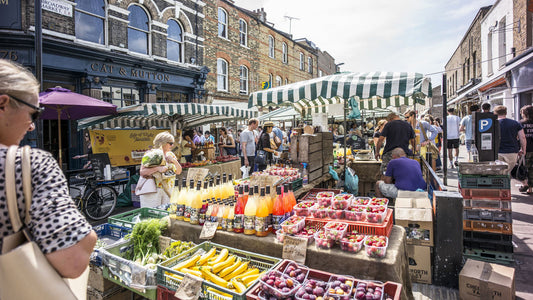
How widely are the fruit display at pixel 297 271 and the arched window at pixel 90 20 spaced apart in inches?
472

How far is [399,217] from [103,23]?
12.6 m

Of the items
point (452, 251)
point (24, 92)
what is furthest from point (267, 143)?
point (24, 92)

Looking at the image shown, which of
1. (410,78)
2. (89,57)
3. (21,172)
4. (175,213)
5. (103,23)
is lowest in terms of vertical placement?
(175,213)

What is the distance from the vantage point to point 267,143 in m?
7.98

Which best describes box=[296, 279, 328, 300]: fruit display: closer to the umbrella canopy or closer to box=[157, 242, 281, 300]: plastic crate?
box=[157, 242, 281, 300]: plastic crate

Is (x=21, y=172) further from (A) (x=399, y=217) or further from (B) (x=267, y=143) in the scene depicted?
(B) (x=267, y=143)

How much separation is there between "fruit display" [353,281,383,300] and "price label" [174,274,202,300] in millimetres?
1149

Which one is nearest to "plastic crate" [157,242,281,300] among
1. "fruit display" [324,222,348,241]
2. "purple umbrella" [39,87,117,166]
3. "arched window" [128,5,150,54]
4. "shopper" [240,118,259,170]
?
"fruit display" [324,222,348,241]

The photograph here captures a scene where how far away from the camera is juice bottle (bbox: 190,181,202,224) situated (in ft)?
10.2

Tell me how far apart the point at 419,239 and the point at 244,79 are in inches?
682

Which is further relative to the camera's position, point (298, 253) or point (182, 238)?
point (182, 238)

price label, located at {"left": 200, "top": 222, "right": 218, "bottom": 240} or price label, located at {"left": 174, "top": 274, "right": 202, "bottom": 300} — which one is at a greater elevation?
price label, located at {"left": 200, "top": 222, "right": 218, "bottom": 240}

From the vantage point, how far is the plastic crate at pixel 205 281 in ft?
6.92

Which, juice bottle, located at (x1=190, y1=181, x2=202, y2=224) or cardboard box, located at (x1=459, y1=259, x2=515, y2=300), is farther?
juice bottle, located at (x1=190, y1=181, x2=202, y2=224)
